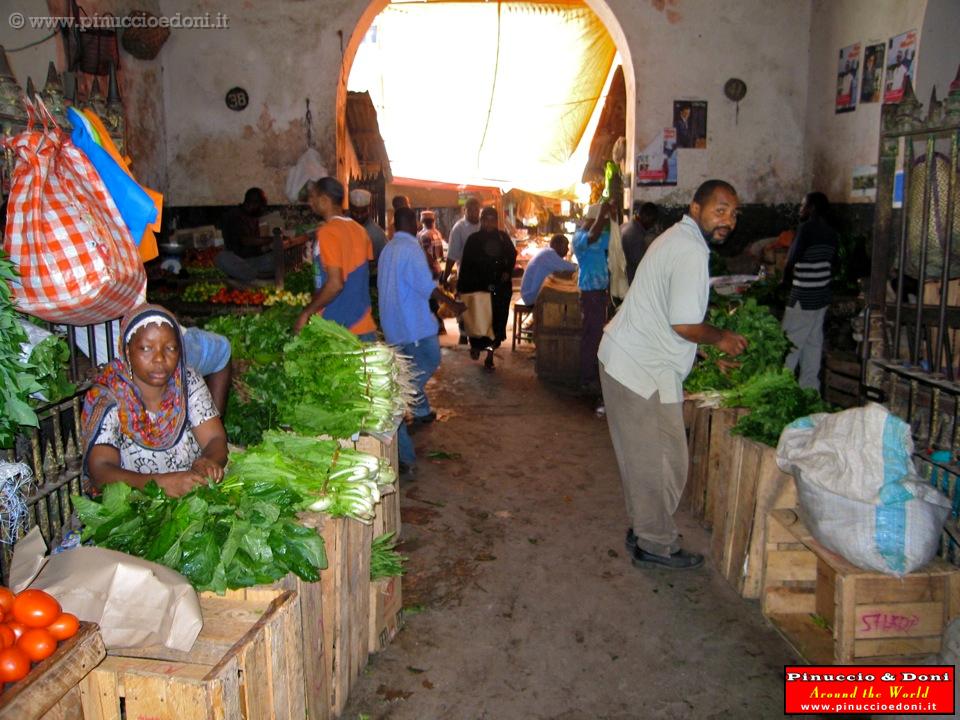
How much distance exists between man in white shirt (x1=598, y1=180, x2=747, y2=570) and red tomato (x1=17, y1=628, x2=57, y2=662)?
3.11m

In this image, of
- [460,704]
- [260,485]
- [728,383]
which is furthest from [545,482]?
[260,485]

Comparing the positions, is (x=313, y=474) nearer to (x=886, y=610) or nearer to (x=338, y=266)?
(x=886, y=610)

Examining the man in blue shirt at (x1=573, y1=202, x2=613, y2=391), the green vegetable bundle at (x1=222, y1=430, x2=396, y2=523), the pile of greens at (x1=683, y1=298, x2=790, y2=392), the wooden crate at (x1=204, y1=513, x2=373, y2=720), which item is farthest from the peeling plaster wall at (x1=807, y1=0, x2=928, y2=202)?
the wooden crate at (x1=204, y1=513, x2=373, y2=720)

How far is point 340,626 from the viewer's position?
323 centimetres

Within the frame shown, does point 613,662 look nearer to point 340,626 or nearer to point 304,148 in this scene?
point 340,626

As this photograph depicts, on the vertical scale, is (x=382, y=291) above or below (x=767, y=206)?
below

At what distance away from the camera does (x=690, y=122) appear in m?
10.5

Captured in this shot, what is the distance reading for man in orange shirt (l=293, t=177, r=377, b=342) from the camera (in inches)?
221

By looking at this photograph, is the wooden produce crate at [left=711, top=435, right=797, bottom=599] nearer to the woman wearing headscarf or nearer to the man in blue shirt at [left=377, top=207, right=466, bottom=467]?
the man in blue shirt at [left=377, top=207, right=466, bottom=467]

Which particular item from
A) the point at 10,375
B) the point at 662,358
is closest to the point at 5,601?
the point at 10,375

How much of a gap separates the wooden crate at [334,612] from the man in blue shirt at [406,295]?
278cm

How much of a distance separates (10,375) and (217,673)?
3.58 feet

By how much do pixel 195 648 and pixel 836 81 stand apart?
9.67 m

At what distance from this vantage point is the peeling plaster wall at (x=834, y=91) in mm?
8250
